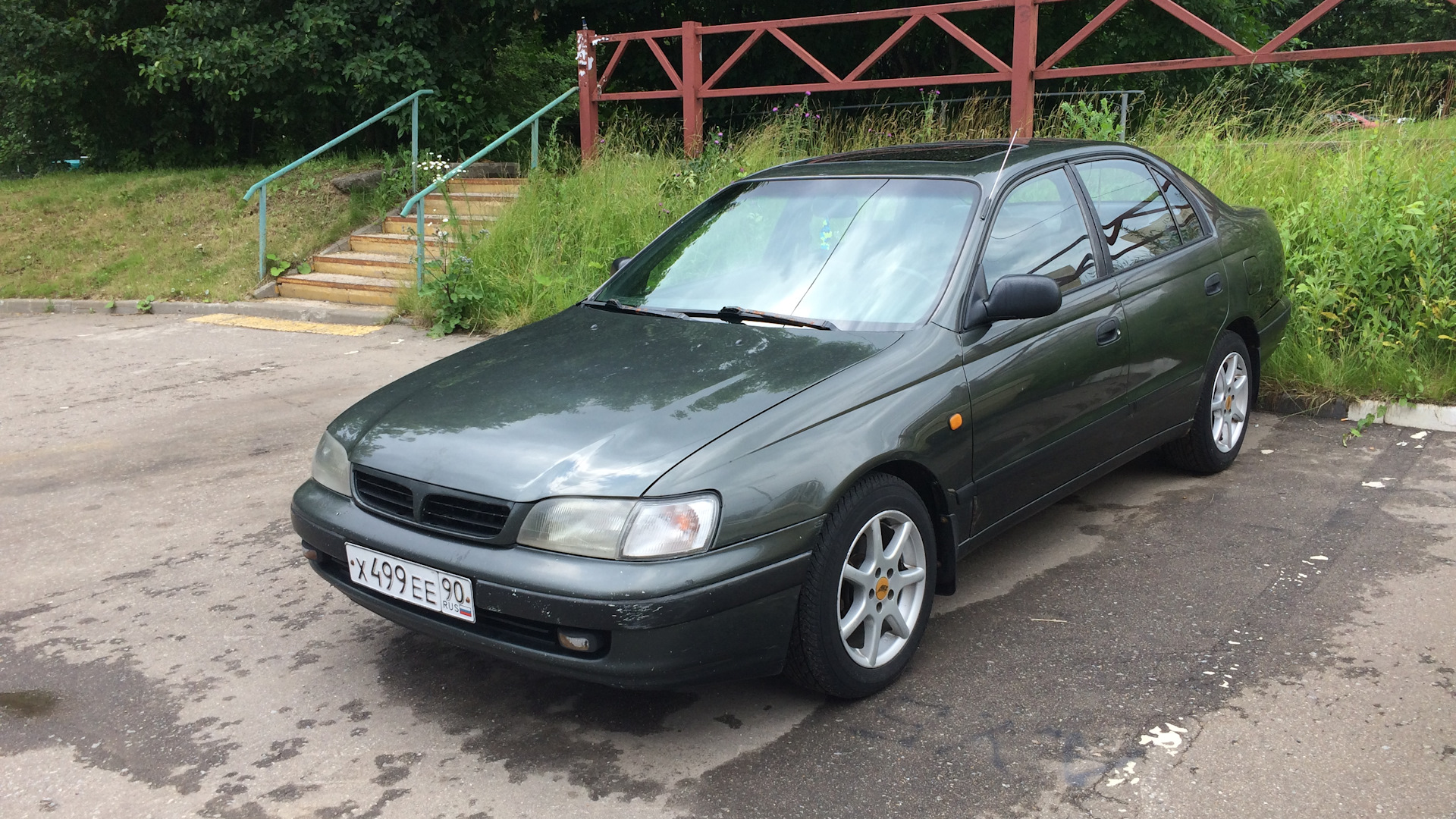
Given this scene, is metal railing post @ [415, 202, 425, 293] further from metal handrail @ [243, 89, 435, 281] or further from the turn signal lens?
the turn signal lens

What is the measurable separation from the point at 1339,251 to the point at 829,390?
15.9 feet

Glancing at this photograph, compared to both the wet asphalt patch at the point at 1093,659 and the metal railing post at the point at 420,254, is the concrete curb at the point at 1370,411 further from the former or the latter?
the metal railing post at the point at 420,254

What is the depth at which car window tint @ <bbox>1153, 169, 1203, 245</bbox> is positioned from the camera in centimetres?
506

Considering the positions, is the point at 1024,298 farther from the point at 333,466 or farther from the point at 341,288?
the point at 341,288

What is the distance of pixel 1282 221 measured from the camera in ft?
23.8

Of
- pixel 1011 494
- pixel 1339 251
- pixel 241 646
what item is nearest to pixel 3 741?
pixel 241 646

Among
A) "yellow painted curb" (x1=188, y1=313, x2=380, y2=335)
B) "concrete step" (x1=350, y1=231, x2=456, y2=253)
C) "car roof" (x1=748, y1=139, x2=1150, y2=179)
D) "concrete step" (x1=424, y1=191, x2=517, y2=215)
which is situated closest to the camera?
"car roof" (x1=748, y1=139, x2=1150, y2=179)

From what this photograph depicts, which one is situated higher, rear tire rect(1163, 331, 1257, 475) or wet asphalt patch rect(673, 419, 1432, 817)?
rear tire rect(1163, 331, 1257, 475)

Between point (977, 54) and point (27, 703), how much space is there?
31.7 feet

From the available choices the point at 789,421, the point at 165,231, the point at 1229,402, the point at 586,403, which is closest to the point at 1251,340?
the point at 1229,402

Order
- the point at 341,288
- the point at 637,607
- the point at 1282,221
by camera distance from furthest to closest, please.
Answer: the point at 341,288 < the point at 1282,221 < the point at 637,607

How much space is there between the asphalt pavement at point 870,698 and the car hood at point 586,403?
77cm

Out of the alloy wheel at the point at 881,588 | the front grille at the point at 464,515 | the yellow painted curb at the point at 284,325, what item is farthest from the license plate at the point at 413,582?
the yellow painted curb at the point at 284,325

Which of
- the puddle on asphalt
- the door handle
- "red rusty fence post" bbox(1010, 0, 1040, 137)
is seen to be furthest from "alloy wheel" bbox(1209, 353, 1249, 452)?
"red rusty fence post" bbox(1010, 0, 1040, 137)
